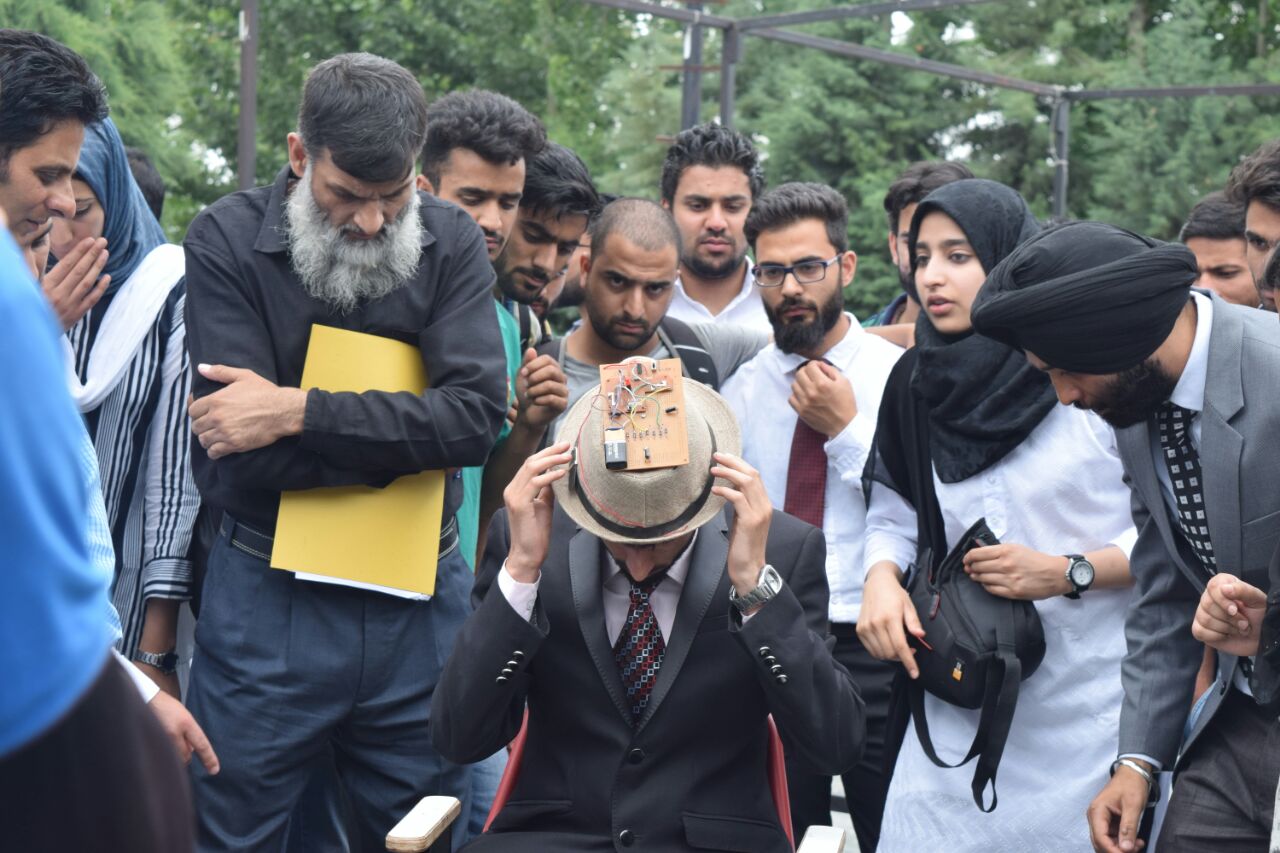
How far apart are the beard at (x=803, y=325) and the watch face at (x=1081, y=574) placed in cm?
114

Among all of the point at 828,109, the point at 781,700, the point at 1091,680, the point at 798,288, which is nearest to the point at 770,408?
the point at 798,288

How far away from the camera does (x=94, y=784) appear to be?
4.29 ft

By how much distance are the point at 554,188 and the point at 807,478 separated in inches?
41.8

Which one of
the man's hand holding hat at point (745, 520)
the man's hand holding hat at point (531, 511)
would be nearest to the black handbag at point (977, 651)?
the man's hand holding hat at point (745, 520)

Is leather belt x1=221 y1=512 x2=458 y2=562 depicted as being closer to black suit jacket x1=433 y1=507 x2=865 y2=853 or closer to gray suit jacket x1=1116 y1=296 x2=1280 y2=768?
black suit jacket x1=433 y1=507 x2=865 y2=853

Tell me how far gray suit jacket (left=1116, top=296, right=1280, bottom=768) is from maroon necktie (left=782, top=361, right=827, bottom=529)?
1032 millimetres

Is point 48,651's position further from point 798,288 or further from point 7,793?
point 798,288

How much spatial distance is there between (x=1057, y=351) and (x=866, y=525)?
3.93 feet

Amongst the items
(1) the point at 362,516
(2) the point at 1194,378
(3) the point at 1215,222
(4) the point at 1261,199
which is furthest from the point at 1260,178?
(1) the point at 362,516

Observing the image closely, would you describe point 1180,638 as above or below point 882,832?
above

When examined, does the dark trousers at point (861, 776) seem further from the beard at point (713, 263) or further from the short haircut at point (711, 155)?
the short haircut at point (711, 155)

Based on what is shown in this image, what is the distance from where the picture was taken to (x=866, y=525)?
4.04 m

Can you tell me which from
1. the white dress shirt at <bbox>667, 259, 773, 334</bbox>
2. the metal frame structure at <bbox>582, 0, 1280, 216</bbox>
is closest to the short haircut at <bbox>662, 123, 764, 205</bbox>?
the white dress shirt at <bbox>667, 259, 773, 334</bbox>

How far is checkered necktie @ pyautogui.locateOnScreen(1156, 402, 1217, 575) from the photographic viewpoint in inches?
116
